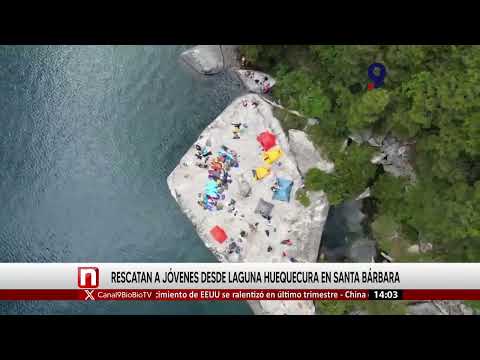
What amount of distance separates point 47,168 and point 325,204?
20781 mm

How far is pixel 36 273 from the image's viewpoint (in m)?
19.9

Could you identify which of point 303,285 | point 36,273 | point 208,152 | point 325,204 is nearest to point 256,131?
point 208,152

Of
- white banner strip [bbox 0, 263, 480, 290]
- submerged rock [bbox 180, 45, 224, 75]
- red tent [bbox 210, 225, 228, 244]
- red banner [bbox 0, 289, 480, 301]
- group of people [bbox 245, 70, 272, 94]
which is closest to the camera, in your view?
white banner strip [bbox 0, 263, 480, 290]

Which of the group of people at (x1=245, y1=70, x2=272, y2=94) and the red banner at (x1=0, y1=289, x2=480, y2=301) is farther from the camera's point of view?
the group of people at (x1=245, y1=70, x2=272, y2=94)

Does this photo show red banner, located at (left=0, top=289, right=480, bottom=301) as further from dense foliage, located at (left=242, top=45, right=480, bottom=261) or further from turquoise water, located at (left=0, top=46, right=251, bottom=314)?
turquoise water, located at (left=0, top=46, right=251, bottom=314)

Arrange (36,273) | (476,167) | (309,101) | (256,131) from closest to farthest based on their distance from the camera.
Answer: (36,273)
(476,167)
(309,101)
(256,131)

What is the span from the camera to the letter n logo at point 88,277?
2050cm

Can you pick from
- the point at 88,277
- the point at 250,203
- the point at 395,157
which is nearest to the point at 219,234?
the point at 250,203

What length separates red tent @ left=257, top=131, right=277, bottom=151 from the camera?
98.5 feet

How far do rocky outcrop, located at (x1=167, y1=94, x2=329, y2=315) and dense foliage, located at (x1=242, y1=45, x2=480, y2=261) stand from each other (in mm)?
2155

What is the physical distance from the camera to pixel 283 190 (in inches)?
1171

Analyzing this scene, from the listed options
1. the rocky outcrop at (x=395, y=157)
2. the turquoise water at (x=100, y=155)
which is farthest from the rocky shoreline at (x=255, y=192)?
the turquoise water at (x=100, y=155)

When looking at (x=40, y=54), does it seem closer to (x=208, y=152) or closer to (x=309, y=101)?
(x=208, y=152)

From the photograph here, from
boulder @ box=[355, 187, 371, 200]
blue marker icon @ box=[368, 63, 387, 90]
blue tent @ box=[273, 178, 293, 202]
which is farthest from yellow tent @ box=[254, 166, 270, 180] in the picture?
blue marker icon @ box=[368, 63, 387, 90]
